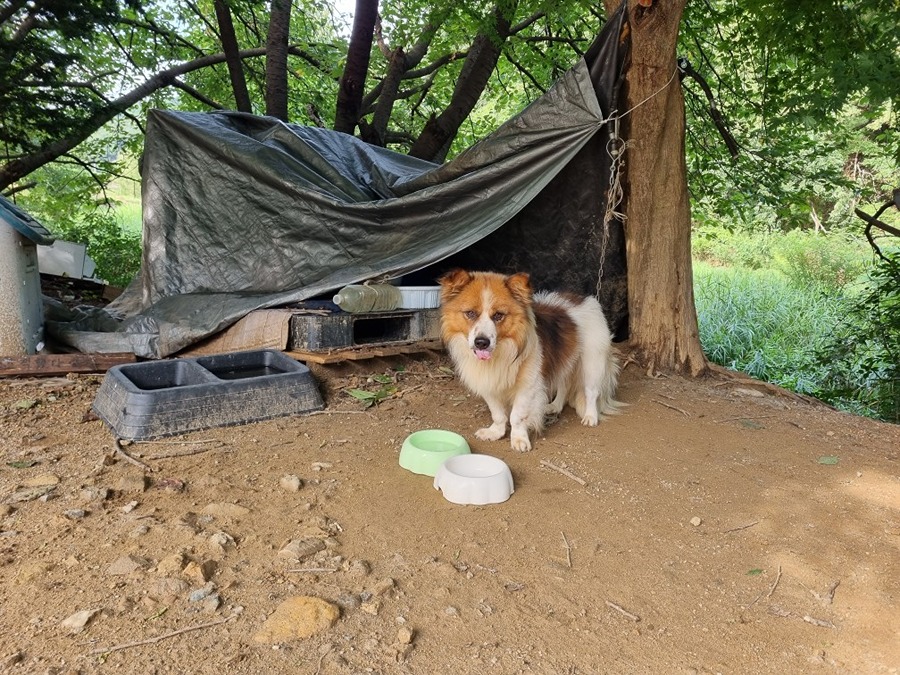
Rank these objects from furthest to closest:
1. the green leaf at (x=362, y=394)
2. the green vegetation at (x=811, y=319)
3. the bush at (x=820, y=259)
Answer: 1. the bush at (x=820, y=259)
2. the green vegetation at (x=811, y=319)
3. the green leaf at (x=362, y=394)

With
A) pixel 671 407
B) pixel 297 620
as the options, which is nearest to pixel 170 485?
pixel 297 620

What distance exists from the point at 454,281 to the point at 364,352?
1308 mm

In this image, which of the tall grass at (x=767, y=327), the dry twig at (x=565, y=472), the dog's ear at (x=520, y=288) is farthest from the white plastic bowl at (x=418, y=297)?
the tall grass at (x=767, y=327)

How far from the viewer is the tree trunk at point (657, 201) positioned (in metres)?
4.04

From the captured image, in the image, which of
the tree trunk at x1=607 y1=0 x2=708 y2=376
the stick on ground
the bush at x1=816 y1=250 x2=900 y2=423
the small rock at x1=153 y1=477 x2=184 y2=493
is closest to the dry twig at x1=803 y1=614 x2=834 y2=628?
the small rock at x1=153 y1=477 x2=184 y2=493

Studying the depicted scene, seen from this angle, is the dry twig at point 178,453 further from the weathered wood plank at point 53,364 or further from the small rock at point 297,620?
the weathered wood plank at point 53,364

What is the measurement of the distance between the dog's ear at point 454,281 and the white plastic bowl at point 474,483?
1.06 m

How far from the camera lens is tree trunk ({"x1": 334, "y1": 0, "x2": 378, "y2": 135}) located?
668cm

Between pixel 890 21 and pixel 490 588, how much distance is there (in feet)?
13.4

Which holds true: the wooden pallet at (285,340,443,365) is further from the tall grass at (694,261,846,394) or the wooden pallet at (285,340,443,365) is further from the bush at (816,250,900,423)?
the tall grass at (694,261,846,394)

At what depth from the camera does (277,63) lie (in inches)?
271

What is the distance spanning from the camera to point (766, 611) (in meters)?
1.83

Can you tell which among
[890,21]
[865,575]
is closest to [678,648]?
[865,575]

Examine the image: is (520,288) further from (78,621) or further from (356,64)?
(356,64)
